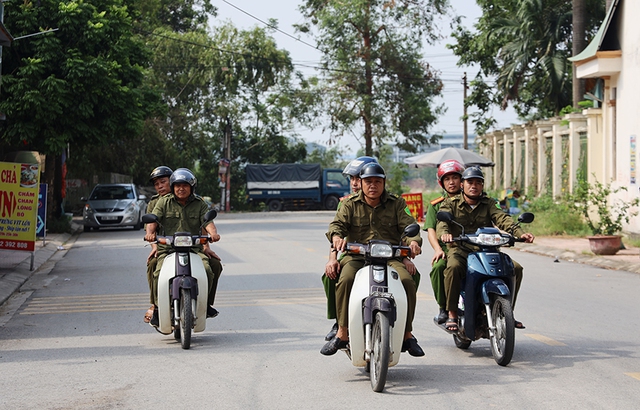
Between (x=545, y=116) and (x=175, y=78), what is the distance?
23076 millimetres

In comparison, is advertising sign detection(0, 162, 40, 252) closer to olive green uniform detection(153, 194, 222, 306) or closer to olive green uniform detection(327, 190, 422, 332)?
olive green uniform detection(153, 194, 222, 306)

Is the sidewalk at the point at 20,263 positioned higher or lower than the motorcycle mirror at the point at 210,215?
lower

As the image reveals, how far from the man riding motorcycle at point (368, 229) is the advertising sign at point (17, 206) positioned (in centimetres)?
1008

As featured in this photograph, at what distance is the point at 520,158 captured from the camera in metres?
34.0

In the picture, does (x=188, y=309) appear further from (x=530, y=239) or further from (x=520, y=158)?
(x=520, y=158)

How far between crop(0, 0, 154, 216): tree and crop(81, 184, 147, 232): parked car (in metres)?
3.63

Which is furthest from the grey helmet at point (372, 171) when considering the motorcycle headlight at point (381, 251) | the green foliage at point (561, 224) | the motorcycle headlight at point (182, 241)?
the green foliage at point (561, 224)

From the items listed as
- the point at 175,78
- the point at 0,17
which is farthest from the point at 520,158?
the point at 175,78

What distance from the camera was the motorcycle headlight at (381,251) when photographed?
6.38 metres

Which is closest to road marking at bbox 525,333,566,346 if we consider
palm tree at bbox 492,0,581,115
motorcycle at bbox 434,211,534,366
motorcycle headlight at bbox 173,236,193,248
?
motorcycle at bbox 434,211,534,366

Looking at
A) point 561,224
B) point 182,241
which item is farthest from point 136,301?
point 561,224

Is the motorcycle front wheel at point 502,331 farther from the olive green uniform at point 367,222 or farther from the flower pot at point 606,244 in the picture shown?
the flower pot at point 606,244

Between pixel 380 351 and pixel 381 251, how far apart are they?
708mm

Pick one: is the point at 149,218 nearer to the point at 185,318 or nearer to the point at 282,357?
the point at 185,318
